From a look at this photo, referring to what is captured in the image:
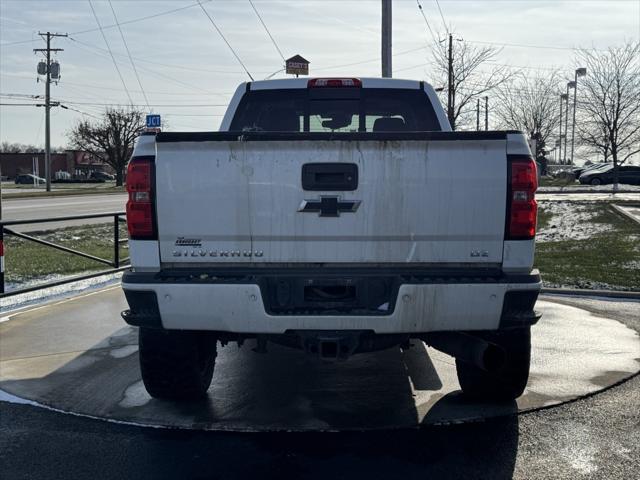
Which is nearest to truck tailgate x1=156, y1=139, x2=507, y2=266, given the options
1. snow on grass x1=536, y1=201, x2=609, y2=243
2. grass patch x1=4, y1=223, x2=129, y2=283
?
grass patch x1=4, y1=223, x2=129, y2=283

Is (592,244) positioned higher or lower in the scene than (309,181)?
lower

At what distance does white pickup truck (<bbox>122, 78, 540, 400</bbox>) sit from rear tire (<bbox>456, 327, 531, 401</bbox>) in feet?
1.93

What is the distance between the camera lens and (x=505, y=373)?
4.69 meters

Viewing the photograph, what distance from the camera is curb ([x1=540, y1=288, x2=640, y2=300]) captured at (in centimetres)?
920

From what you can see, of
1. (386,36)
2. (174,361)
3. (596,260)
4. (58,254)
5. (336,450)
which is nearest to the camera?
(336,450)

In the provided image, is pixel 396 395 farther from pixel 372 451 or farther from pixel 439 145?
pixel 439 145

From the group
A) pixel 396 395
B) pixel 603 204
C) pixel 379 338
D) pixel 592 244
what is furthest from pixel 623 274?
pixel 603 204

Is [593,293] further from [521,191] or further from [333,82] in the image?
[521,191]

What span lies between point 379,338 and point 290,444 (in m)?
0.83

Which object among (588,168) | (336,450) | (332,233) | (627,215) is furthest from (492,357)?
(588,168)

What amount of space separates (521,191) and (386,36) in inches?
522

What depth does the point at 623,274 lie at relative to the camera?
10.5 m

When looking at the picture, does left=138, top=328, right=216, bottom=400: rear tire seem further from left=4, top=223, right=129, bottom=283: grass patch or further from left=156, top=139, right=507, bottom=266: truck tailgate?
left=4, top=223, right=129, bottom=283: grass patch

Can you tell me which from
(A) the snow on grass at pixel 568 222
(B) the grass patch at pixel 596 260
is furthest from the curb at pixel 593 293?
(A) the snow on grass at pixel 568 222
